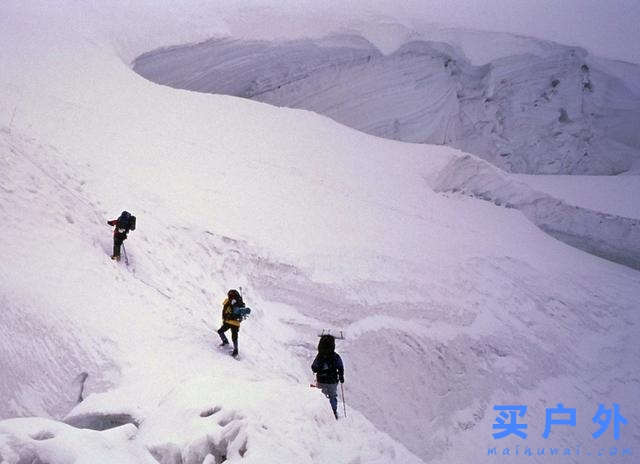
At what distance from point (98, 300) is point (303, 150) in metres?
10.5

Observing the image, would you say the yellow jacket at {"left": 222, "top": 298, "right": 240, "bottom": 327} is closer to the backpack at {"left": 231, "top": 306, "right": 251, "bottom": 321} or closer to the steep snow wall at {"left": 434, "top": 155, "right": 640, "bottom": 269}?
the backpack at {"left": 231, "top": 306, "right": 251, "bottom": 321}

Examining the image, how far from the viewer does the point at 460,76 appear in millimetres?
22125

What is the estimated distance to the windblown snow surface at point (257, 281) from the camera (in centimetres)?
617

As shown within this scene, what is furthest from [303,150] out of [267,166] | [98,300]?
[98,300]

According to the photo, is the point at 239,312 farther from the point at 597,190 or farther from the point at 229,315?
the point at 597,190

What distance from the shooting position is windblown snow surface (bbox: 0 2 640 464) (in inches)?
243

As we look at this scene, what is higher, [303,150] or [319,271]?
[303,150]

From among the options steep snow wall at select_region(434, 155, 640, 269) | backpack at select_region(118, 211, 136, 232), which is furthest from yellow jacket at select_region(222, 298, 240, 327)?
steep snow wall at select_region(434, 155, 640, 269)

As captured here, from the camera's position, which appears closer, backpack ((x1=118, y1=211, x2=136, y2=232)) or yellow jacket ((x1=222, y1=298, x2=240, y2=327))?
yellow jacket ((x1=222, y1=298, x2=240, y2=327))

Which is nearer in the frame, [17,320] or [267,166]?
[17,320]

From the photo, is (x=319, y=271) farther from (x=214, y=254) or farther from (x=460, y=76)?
(x=460, y=76)

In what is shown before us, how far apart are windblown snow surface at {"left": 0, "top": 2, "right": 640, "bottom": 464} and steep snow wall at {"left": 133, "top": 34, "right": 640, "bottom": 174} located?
155 cm

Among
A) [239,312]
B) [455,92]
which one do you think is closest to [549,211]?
[455,92]

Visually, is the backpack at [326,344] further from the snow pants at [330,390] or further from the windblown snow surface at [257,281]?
the windblown snow surface at [257,281]
